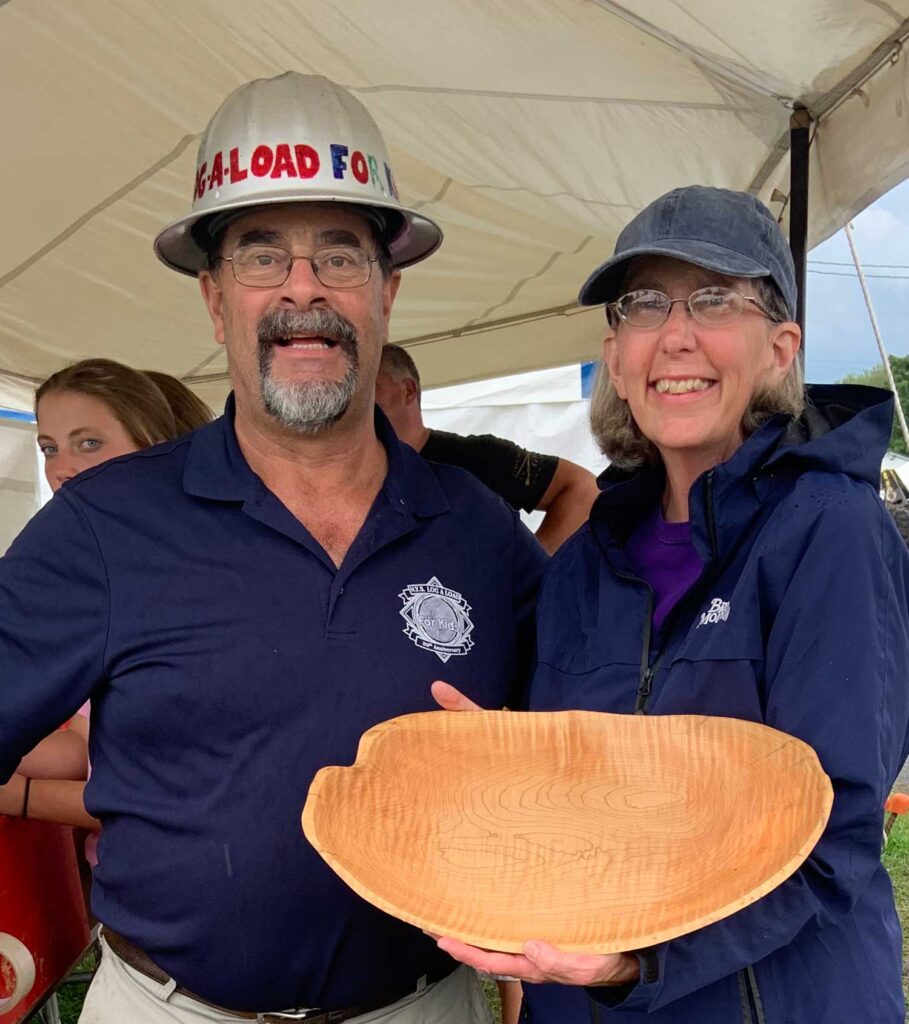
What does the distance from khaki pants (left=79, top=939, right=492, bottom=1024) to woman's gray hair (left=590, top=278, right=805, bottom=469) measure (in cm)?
95

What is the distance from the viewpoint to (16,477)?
20.8ft

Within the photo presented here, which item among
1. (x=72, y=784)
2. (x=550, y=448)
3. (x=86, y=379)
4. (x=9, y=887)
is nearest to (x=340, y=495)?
(x=72, y=784)

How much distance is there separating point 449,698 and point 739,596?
47 cm

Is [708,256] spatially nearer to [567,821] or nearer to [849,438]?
[849,438]

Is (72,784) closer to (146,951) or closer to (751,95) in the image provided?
(146,951)

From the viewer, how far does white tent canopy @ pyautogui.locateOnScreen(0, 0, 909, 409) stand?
2570 mm

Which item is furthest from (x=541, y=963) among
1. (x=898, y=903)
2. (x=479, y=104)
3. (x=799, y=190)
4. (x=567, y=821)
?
(x=898, y=903)

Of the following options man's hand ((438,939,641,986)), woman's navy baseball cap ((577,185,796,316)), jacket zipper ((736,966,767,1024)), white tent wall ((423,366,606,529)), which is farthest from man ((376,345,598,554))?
white tent wall ((423,366,606,529))

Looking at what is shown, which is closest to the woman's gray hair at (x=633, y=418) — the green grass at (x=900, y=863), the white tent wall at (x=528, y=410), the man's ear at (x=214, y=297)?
the man's ear at (x=214, y=297)

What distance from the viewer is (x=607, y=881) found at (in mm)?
1295

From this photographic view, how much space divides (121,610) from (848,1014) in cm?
115

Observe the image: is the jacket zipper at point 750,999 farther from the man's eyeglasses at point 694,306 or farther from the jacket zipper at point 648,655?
the man's eyeglasses at point 694,306

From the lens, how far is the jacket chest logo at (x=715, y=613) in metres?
1.36

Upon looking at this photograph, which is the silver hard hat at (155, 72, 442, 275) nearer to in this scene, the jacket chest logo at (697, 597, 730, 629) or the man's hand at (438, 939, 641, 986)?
the jacket chest logo at (697, 597, 730, 629)
